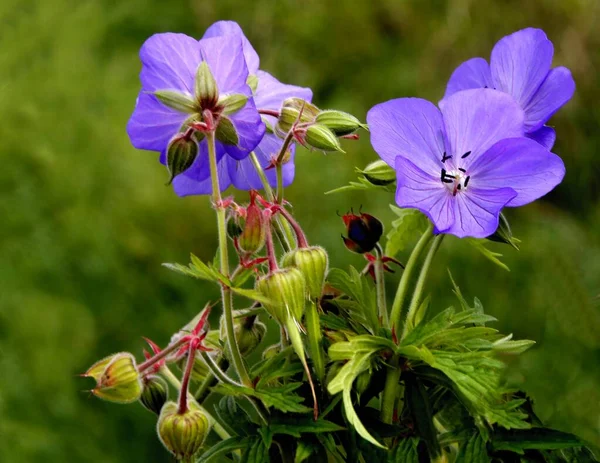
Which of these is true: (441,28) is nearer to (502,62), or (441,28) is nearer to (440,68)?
(440,68)

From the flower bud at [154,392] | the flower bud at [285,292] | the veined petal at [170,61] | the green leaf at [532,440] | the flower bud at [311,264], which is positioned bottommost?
the green leaf at [532,440]

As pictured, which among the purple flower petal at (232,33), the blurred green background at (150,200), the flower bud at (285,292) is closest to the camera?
the flower bud at (285,292)

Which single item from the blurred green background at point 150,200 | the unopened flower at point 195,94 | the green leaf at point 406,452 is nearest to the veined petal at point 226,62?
the unopened flower at point 195,94

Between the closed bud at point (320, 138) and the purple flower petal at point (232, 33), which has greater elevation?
the purple flower petal at point (232, 33)

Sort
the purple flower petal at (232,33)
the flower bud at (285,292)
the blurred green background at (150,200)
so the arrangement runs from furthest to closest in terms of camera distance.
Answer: the blurred green background at (150,200)
the purple flower petal at (232,33)
the flower bud at (285,292)

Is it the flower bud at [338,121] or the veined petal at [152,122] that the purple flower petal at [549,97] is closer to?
the flower bud at [338,121]

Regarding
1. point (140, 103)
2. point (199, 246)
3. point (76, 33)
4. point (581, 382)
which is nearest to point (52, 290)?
point (199, 246)

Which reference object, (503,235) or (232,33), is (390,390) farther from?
(232,33)
